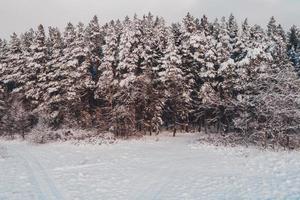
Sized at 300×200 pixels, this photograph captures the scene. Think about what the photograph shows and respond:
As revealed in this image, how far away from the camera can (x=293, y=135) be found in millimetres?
27891

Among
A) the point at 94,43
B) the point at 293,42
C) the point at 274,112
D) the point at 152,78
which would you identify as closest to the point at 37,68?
the point at 94,43

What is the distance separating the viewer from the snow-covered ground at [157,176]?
14.9 m

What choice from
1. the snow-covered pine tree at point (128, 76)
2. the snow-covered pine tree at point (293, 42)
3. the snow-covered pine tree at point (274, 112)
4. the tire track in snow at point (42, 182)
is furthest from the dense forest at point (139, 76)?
the tire track in snow at point (42, 182)

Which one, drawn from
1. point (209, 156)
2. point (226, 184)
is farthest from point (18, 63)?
point (226, 184)

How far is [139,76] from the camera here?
144ft

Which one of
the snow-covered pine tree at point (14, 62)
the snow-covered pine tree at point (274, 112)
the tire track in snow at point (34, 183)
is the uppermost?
the snow-covered pine tree at point (14, 62)

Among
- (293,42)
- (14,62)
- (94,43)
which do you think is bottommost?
(14,62)

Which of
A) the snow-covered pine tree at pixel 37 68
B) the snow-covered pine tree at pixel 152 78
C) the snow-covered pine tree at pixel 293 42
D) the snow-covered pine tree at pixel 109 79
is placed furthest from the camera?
the snow-covered pine tree at pixel 293 42

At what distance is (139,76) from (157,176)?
25301 millimetres

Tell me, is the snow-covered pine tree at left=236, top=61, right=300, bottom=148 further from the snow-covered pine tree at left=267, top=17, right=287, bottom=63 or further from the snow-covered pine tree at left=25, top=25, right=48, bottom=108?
the snow-covered pine tree at left=25, top=25, right=48, bottom=108

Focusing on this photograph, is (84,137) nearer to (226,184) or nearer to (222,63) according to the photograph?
(222,63)

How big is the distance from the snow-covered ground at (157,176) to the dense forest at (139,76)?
50.7ft

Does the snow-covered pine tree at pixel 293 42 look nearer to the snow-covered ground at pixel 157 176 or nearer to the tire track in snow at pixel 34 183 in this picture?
the snow-covered ground at pixel 157 176

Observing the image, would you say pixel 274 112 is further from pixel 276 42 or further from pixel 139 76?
pixel 276 42
